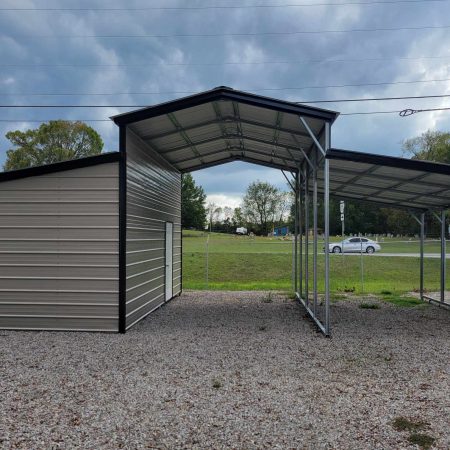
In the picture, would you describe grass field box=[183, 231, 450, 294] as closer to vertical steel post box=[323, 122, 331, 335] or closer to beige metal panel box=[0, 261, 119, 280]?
beige metal panel box=[0, 261, 119, 280]

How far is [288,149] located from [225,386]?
19.8 ft

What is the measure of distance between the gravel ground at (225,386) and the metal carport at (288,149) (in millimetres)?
1295

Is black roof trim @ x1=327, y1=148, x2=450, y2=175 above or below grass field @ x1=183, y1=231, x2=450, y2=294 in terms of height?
above

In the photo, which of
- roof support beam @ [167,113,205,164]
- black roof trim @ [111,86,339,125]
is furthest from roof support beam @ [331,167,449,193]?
roof support beam @ [167,113,205,164]

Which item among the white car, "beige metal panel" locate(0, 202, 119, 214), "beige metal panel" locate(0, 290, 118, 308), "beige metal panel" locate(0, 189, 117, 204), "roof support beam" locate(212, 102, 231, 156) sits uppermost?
"roof support beam" locate(212, 102, 231, 156)

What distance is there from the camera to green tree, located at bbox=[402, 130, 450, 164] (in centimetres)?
3738

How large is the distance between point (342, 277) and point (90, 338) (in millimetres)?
12764

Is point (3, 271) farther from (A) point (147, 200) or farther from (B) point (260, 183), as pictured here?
(B) point (260, 183)

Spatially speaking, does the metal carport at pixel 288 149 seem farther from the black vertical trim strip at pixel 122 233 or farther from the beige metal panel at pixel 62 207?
the beige metal panel at pixel 62 207

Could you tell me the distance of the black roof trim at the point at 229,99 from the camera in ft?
22.0

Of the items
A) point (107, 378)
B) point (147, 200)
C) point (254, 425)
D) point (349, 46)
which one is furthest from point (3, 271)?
point (349, 46)

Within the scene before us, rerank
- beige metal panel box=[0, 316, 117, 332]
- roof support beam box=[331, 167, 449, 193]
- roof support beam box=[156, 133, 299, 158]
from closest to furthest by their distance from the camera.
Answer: beige metal panel box=[0, 316, 117, 332] → roof support beam box=[331, 167, 449, 193] → roof support beam box=[156, 133, 299, 158]

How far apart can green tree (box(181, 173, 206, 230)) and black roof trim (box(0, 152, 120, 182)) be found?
44826 mm

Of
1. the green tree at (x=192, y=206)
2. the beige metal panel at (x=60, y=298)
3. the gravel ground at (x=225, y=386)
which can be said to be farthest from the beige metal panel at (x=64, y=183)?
the green tree at (x=192, y=206)
